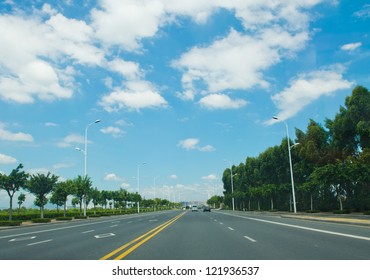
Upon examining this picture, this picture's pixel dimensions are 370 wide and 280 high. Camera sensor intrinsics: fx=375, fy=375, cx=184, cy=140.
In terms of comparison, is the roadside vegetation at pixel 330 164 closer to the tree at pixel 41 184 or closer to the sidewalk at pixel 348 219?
the sidewalk at pixel 348 219

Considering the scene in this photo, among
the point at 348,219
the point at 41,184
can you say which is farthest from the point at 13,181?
the point at 348,219

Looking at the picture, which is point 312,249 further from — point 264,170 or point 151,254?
point 264,170

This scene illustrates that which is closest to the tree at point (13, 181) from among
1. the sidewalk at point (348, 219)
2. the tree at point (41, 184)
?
the tree at point (41, 184)

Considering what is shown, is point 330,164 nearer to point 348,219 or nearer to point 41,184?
point 348,219

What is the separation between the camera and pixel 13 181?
4138 cm

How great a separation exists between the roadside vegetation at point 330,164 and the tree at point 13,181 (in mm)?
32892

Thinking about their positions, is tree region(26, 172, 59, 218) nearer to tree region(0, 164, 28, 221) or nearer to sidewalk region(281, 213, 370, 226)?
tree region(0, 164, 28, 221)

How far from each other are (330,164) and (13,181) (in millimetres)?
35164

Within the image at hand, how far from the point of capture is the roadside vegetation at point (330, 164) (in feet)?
130

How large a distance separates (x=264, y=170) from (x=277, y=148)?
29.9 feet

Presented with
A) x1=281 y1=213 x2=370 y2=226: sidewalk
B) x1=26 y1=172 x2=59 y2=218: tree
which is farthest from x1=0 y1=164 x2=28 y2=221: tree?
x1=281 y1=213 x2=370 y2=226: sidewalk

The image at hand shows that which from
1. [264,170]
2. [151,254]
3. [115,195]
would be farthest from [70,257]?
[115,195]

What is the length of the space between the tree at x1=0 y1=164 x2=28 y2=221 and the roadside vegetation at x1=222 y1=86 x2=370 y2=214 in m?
32.9

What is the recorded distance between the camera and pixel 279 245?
12406 millimetres
